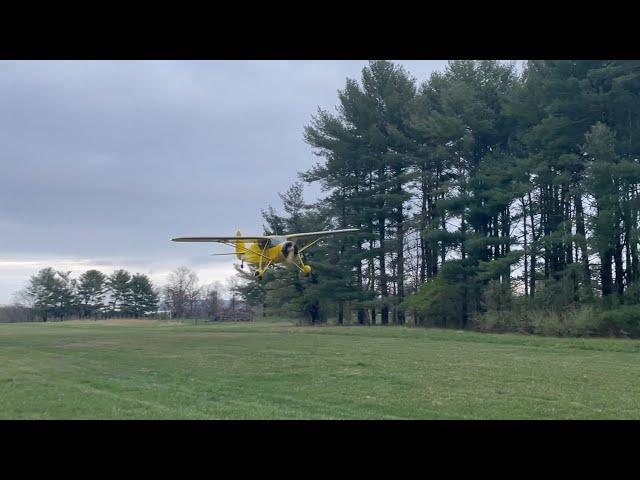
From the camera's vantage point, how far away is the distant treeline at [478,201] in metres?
30.9

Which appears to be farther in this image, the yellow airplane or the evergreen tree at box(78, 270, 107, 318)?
the evergreen tree at box(78, 270, 107, 318)

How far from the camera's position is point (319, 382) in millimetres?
12586

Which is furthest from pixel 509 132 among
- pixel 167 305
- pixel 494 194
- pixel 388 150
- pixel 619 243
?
pixel 167 305

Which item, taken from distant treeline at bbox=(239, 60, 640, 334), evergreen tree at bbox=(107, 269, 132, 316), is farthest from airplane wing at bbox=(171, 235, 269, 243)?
evergreen tree at bbox=(107, 269, 132, 316)

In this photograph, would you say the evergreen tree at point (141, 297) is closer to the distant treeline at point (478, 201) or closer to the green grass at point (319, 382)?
the distant treeline at point (478, 201)

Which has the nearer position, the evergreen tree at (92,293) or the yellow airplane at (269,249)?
the yellow airplane at (269,249)

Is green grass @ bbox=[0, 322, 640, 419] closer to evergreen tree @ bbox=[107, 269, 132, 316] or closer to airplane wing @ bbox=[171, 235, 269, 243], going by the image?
airplane wing @ bbox=[171, 235, 269, 243]

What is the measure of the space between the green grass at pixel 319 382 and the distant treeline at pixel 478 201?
34.0 feet

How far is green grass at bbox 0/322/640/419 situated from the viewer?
358 inches

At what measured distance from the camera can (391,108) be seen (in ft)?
147

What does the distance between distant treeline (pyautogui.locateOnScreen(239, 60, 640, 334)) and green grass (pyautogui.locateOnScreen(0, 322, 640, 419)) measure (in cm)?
1035

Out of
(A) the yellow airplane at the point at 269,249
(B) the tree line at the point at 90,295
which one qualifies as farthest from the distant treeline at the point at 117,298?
(A) the yellow airplane at the point at 269,249

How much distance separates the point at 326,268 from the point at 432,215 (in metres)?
8.24
